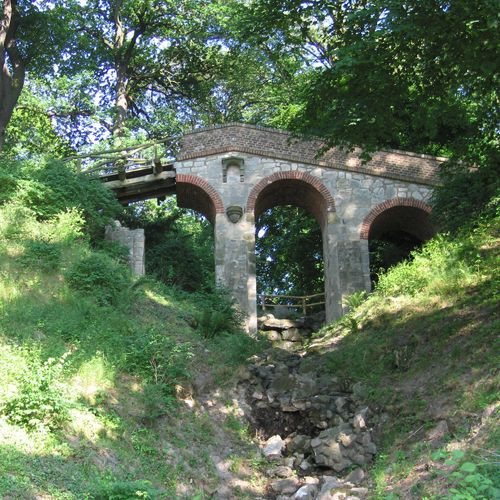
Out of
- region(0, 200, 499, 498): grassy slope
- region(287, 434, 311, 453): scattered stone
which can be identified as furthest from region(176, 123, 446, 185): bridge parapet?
region(287, 434, 311, 453): scattered stone

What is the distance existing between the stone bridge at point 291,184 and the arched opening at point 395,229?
0.14ft

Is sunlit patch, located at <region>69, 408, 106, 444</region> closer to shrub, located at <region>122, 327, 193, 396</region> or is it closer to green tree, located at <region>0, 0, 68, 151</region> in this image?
shrub, located at <region>122, 327, 193, 396</region>

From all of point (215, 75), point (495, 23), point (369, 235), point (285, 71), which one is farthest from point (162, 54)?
point (495, 23)

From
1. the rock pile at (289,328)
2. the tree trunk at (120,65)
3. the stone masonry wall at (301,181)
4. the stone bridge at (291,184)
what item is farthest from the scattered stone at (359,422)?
the tree trunk at (120,65)

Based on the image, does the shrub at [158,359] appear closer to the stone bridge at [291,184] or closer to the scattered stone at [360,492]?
the scattered stone at [360,492]

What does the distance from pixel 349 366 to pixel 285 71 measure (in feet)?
56.3

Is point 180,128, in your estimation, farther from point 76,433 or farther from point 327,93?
point 76,433

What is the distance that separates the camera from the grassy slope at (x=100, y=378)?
310 inches

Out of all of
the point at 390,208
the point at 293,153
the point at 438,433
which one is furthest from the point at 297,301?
the point at 438,433

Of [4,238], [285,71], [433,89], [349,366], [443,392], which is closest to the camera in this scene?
[443,392]

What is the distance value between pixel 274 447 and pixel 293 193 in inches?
437

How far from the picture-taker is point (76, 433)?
8680 mm

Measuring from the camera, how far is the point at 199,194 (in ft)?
64.7

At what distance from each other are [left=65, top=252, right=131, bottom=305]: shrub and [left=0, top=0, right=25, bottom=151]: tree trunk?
7.23m
